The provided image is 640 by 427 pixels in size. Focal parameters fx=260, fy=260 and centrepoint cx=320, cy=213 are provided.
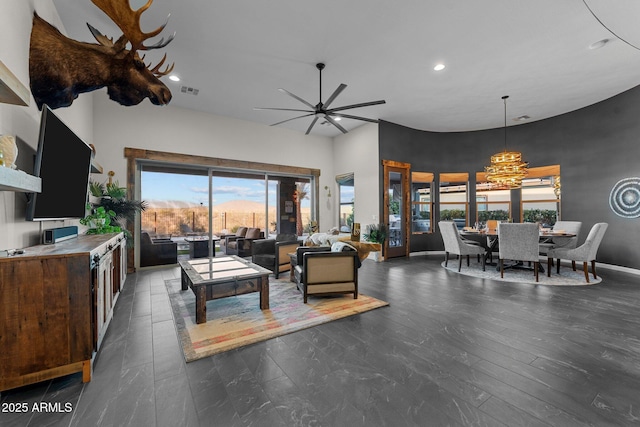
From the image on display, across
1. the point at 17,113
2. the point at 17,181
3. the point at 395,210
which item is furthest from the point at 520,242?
the point at 17,113

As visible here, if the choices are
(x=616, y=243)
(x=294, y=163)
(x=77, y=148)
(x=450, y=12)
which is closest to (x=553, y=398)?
(x=450, y=12)

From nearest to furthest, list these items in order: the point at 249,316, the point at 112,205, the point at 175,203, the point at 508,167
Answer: the point at 249,316 → the point at 112,205 → the point at 508,167 → the point at 175,203

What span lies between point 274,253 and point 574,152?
7.45 metres

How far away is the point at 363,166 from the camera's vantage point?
7.27 metres

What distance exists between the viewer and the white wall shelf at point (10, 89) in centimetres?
147

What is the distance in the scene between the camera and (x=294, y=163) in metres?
7.60

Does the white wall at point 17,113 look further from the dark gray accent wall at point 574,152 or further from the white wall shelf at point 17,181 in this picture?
the dark gray accent wall at point 574,152

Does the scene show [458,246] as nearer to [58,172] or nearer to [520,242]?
[520,242]

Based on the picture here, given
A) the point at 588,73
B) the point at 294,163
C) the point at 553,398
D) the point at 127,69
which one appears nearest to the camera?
the point at 553,398

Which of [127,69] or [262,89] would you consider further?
[262,89]

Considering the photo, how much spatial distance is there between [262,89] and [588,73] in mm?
5880

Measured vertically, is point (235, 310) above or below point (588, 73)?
below

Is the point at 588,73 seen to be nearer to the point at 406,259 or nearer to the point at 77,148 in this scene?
the point at 406,259

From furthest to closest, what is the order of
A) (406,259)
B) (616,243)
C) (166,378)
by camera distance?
(406,259)
(616,243)
(166,378)
